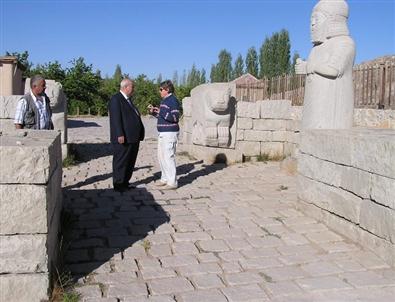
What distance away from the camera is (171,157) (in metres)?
7.02

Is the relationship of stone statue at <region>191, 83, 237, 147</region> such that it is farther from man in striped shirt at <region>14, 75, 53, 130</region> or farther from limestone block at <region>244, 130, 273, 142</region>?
man in striped shirt at <region>14, 75, 53, 130</region>

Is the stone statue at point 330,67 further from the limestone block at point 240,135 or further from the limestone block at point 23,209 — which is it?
the limestone block at point 23,209

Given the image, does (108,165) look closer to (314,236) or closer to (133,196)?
(133,196)

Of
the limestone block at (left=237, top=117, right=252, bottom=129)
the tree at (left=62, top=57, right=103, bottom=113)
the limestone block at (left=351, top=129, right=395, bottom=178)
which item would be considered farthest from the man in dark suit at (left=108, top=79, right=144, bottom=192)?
the tree at (left=62, top=57, right=103, bottom=113)

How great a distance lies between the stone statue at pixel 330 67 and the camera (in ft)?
20.4

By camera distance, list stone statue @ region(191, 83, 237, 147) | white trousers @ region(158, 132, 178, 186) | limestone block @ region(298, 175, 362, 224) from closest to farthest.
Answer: limestone block @ region(298, 175, 362, 224), white trousers @ region(158, 132, 178, 186), stone statue @ region(191, 83, 237, 147)

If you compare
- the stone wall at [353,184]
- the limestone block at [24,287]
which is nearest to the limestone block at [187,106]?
the stone wall at [353,184]

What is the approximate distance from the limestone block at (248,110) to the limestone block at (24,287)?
25.3 ft

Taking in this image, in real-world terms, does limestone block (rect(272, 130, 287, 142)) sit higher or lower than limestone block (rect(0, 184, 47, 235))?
higher

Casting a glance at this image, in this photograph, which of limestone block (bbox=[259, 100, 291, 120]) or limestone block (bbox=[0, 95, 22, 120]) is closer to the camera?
limestone block (bbox=[0, 95, 22, 120])

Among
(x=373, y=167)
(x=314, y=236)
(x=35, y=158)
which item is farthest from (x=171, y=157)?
(x=35, y=158)

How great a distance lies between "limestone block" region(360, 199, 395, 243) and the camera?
12.7 feet

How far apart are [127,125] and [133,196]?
1137 mm

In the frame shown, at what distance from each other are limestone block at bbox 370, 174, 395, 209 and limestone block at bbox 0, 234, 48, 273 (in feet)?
9.62
